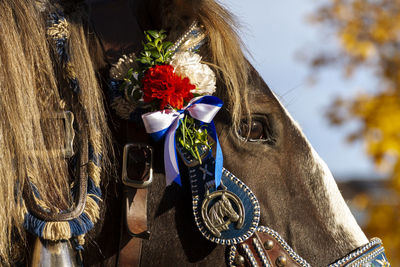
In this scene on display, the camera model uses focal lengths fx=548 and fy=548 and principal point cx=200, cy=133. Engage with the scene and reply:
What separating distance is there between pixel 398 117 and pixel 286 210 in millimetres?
5258

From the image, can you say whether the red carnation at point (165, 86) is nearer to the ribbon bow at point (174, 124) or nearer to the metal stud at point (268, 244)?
the ribbon bow at point (174, 124)

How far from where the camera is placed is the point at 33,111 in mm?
1712

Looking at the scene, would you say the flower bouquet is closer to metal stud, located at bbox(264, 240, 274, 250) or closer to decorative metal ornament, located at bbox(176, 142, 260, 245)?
decorative metal ornament, located at bbox(176, 142, 260, 245)

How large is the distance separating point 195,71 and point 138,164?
1.24 feet

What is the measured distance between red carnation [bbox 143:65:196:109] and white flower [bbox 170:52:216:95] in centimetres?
2

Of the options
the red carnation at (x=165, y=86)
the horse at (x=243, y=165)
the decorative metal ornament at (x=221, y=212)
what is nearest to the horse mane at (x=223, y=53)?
the horse at (x=243, y=165)

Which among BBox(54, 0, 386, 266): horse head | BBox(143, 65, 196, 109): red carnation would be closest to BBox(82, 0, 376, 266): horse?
BBox(54, 0, 386, 266): horse head

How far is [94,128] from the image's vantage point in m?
1.81

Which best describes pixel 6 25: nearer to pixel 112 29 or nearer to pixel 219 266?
pixel 112 29

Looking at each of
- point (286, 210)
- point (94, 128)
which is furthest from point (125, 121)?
point (286, 210)

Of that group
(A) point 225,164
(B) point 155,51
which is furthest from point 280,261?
(B) point 155,51

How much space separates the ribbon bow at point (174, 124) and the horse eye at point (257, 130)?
123 millimetres

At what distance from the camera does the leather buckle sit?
1.86m

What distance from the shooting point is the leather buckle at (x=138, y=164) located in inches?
73.2
